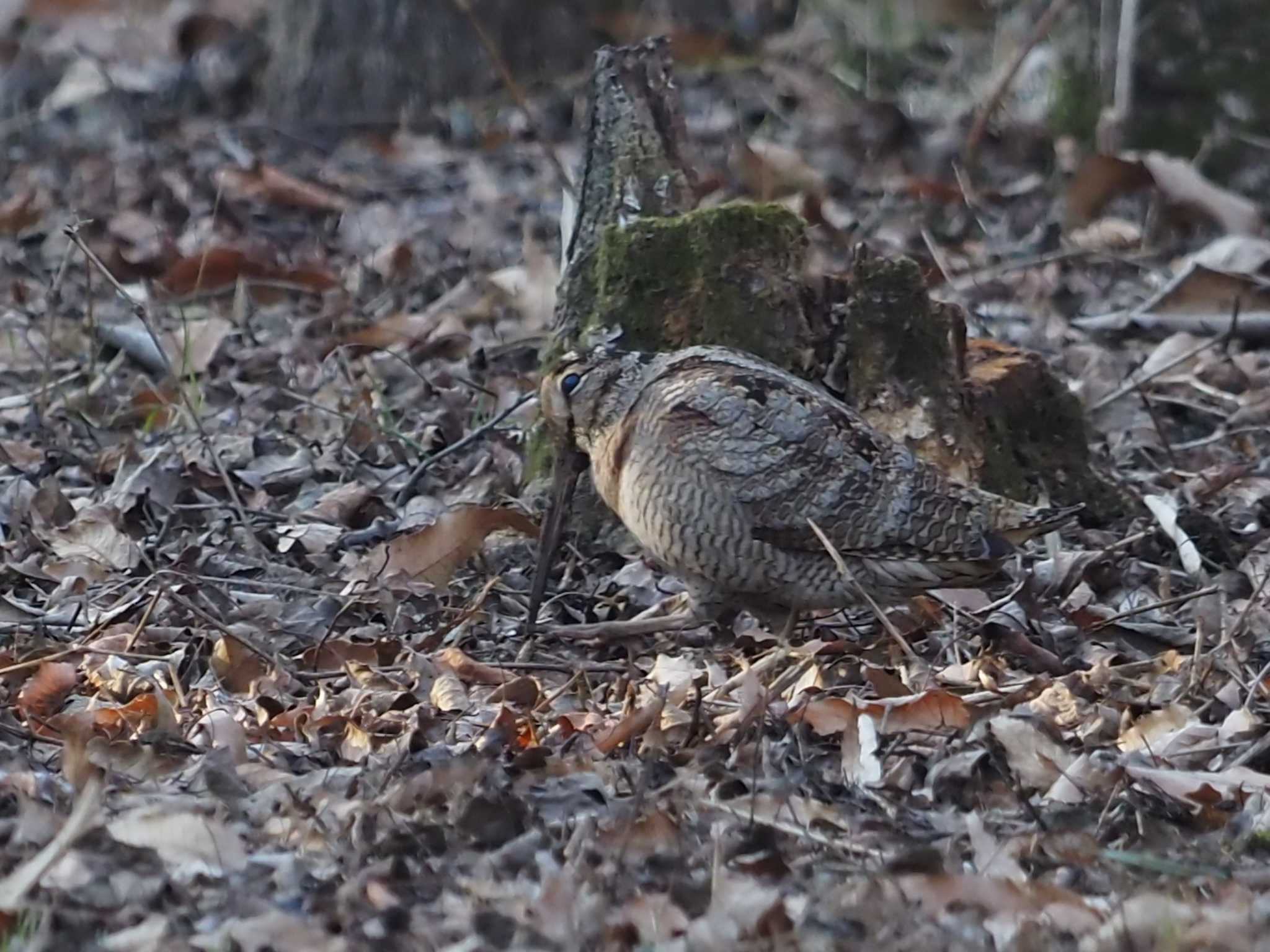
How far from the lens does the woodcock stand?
4934 millimetres

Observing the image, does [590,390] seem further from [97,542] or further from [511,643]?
[97,542]

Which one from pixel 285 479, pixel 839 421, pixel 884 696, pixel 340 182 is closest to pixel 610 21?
pixel 340 182

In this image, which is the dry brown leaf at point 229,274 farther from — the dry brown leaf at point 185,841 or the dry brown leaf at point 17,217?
the dry brown leaf at point 185,841

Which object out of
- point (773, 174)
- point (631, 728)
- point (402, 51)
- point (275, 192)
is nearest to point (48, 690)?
point (631, 728)

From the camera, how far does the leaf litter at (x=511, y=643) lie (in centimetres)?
339

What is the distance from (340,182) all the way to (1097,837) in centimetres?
681

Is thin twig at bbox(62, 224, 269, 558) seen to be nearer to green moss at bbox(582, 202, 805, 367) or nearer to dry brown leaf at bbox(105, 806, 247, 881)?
green moss at bbox(582, 202, 805, 367)

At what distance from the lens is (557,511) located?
5391 millimetres

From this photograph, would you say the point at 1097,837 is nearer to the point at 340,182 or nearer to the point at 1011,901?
the point at 1011,901

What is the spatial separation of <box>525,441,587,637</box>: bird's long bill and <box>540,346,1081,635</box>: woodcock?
34 cm

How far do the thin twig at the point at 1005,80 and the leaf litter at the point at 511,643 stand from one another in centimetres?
20

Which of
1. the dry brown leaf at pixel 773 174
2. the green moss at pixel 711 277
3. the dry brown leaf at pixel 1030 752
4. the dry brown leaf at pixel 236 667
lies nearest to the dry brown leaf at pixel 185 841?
the dry brown leaf at pixel 236 667

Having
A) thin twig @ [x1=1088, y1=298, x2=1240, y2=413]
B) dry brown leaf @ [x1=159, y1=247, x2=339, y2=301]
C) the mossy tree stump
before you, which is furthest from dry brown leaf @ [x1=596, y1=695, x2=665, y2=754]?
dry brown leaf @ [x1=159, y1=247, x2=339, y2=301]

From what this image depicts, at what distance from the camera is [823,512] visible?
16.2 feet
